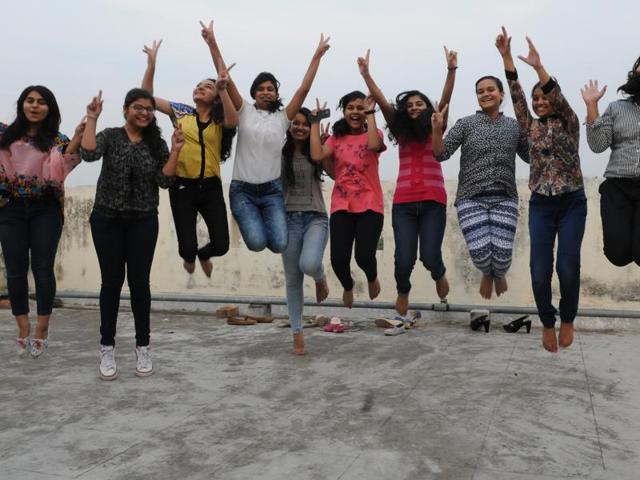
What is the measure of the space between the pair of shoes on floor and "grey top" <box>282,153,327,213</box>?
1.71 metres

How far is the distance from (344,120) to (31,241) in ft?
9.52

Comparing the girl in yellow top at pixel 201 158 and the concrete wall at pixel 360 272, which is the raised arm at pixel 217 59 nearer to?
the girl in yellow top at pixel 201 158

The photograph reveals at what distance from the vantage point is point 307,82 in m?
5.71

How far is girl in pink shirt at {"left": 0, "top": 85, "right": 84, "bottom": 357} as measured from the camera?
562 centimetres

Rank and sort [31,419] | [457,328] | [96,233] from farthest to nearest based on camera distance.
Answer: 1. [457,328]
2. [96,233]
3. [31,419]

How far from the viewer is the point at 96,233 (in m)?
5.05

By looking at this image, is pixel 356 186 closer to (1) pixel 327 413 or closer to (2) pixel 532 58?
(2) pixel 532 58

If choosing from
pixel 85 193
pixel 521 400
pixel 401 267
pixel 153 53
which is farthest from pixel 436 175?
pixel 85 193

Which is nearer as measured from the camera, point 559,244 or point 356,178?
point 559,244

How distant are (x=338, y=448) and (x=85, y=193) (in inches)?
347

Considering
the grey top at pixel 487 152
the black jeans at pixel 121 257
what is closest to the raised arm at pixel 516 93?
the grey top at pixel 487 152

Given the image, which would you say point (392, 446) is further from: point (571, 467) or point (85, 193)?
point (85, 193)

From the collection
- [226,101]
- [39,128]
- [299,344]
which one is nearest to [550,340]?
[299,344]

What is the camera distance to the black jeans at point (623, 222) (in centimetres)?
470
